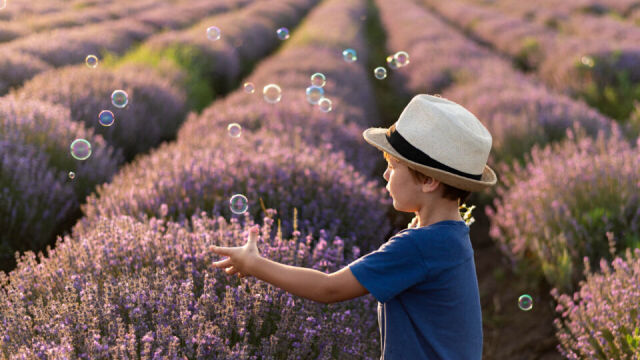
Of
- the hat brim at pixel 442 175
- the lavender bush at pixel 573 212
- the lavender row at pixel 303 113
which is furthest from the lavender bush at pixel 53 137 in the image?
the lavender bush at pixel 573 212

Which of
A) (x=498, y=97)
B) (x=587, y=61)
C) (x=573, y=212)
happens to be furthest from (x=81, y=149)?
(x=587, y=61)

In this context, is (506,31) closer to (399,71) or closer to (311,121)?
(399,71)

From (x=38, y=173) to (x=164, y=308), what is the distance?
2226 millimetres

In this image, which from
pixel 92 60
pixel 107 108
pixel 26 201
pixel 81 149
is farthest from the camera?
pixel 92 60

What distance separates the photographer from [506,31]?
550 inches

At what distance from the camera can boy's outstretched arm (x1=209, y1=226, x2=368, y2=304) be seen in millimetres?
1579

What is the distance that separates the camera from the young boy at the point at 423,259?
1581mm

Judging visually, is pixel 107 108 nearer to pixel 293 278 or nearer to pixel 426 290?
pixel 293 278

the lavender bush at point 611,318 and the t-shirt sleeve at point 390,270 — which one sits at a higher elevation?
the t-shirt sleeve at point 390,270

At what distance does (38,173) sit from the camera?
11.4 feet

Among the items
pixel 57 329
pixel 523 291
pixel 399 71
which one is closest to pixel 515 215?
pixel 523 291

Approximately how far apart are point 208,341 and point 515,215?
3159 millimetres

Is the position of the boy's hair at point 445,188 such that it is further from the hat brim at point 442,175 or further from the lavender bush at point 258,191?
the lavender bush at point 258,191

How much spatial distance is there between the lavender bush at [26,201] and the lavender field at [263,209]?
1 cm
